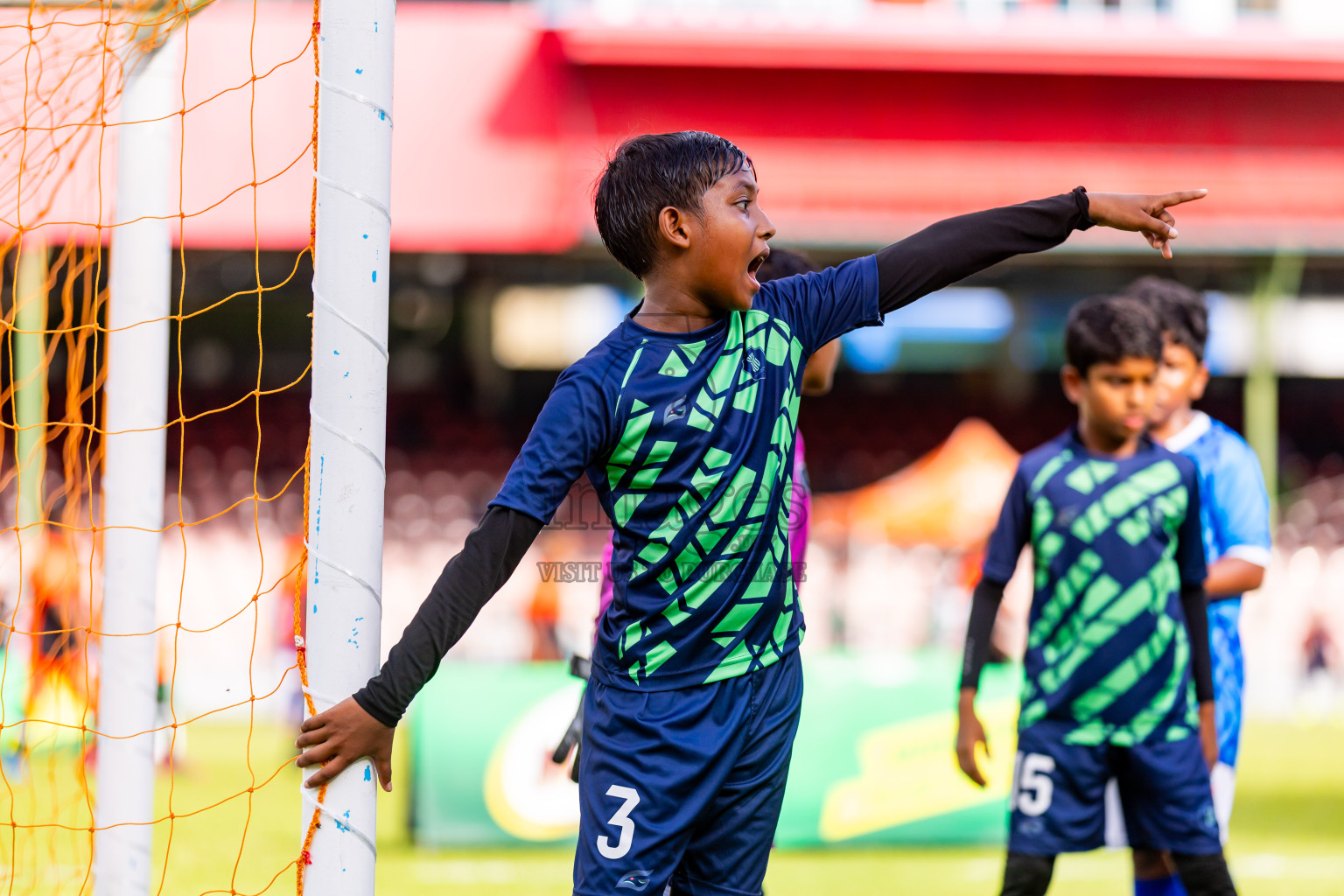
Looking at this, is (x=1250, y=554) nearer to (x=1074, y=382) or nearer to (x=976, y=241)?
(x=1074, y=382)

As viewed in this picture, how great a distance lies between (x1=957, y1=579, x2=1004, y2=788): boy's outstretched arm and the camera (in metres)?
3.00

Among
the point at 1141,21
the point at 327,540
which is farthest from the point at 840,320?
the point at 1141,21

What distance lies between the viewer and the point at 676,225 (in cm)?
198

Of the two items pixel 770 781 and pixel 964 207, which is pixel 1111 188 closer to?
pixel 964 207

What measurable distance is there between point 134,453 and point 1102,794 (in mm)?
2334

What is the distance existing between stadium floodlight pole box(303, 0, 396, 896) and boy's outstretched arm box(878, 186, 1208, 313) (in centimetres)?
82

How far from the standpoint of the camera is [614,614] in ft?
6.53

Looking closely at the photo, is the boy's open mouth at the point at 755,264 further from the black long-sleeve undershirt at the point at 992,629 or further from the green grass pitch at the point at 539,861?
the green grass pitch at the point at 539,861

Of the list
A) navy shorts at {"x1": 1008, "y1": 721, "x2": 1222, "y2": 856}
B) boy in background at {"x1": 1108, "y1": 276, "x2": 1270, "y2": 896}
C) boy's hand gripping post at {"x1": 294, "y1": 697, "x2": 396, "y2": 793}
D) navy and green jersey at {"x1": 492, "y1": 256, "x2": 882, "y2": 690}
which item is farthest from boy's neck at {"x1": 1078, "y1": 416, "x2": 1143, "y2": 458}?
boy's hand gripping post at {"x1": 294, "y1": 697, "x2": 396, "y2": 793}

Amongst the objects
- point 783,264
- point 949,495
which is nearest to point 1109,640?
point 783,264

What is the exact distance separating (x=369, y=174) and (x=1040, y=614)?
1872 mm

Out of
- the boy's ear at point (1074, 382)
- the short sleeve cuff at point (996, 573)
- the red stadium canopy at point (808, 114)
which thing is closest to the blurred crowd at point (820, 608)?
the red stadium canopy at point (808, 114)

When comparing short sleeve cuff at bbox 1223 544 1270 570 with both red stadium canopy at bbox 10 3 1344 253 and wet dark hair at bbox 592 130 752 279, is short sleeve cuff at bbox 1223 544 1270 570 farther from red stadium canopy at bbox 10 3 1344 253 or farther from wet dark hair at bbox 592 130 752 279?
red stadium canopy at bbox 10 3 1344 253

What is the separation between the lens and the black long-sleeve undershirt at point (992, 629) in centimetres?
299
